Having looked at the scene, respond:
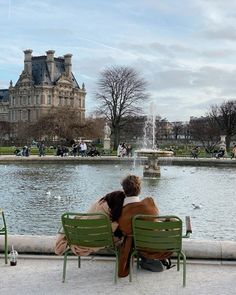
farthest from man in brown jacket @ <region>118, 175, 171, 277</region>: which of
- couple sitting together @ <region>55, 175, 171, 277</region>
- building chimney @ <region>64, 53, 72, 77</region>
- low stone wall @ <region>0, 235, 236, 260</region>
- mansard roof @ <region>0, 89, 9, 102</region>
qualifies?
mansard roof @ <region>0, 89, 9, 102</region>

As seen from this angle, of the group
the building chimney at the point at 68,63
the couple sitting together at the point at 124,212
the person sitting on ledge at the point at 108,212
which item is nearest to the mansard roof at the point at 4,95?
the building chimney at the point at 68,63

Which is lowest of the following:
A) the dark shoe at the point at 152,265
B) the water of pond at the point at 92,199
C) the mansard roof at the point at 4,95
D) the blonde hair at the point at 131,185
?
the water of pond at the point at 92,199

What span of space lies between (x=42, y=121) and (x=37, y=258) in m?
75.6

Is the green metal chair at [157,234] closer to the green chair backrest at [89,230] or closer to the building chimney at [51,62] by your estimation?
the green chair backrest at [89,230]

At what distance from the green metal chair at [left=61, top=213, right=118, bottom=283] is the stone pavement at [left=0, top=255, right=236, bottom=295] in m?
0.23

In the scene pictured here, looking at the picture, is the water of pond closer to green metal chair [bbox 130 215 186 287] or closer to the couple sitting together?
the couple sitting together

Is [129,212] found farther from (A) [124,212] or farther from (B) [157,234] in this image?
(B) [157,234]

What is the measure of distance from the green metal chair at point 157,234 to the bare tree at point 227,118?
91.5 metres

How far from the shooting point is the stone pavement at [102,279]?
6.18 meters

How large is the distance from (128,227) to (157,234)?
1.69 ft

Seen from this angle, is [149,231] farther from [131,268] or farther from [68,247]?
[68,247]

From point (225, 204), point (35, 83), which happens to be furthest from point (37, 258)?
point (35, 83)

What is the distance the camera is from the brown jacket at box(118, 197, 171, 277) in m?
6.63

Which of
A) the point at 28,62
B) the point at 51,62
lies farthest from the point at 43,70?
the point at 28,62
